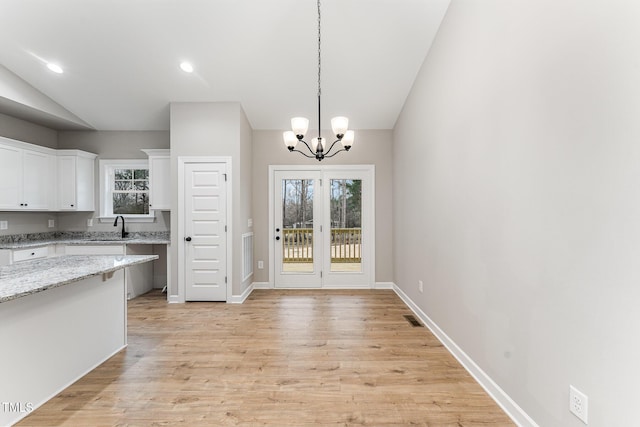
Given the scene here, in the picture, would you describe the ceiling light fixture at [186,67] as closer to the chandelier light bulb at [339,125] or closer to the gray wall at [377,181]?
the gray wall at [377,181]

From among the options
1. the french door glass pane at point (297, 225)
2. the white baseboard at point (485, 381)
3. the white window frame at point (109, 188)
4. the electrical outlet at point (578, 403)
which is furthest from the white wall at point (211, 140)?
the electrical outlet at point (578, 403)

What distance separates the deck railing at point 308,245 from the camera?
16.6ft

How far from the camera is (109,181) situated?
5027 millimetres

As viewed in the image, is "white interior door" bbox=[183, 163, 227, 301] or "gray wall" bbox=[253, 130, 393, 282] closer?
"white interior door" bbox=[183, 163, 227, 301]

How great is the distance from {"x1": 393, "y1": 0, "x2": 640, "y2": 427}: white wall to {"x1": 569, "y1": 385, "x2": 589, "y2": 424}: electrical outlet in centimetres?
3

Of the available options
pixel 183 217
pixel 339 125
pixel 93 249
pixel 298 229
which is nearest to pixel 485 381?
pixel 339 125

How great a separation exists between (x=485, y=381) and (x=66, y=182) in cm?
598

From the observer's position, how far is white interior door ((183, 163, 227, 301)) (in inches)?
167

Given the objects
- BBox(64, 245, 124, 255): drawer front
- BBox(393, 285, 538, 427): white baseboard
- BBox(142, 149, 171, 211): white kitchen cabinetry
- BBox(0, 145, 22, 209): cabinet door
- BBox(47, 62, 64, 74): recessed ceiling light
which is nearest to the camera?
BBox(393, 285, 538, 427): white baseboard

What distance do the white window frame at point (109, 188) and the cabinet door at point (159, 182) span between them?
0.55 metres

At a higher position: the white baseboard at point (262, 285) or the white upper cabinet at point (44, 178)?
the white upper cabinet at point (44, 178)

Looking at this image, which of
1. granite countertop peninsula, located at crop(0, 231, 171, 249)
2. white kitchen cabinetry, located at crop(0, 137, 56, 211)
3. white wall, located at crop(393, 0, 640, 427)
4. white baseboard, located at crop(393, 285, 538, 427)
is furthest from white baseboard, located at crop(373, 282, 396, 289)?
white kitchen cabinetry, located at crop(0, 137, 56, 211)

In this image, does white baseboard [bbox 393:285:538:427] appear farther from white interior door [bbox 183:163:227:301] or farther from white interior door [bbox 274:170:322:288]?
white interior door [bbox 183:163:227:301]

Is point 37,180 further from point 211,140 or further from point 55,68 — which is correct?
point 211,140
